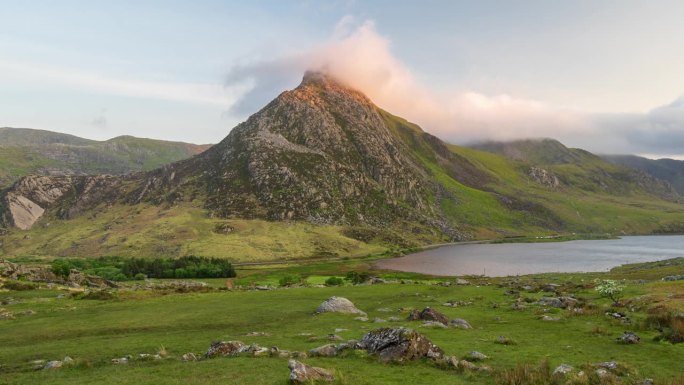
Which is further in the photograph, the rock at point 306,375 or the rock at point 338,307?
the rock at point 338,307

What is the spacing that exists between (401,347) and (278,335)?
13789mm

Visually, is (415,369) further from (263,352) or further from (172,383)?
(172,383)

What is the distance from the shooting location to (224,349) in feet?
90.9

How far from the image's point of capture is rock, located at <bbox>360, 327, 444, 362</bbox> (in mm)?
24531

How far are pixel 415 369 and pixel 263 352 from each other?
961 cm

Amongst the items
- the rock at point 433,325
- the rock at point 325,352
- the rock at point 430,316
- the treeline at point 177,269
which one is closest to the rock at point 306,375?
the rock at point 325,352

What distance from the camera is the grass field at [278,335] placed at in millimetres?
23016

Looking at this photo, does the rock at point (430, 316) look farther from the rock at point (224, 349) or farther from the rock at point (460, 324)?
the rock at point (224, 349)

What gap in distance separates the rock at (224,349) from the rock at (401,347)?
8.08 m

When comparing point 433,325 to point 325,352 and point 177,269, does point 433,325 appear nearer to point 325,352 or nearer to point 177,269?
point 325,352

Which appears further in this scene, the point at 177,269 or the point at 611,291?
the point at 177,269

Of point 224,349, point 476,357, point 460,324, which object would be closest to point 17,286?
point 224,349

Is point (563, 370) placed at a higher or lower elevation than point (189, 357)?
higher

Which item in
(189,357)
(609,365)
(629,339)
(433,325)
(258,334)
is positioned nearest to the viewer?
(609,365)
